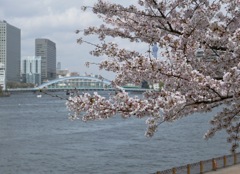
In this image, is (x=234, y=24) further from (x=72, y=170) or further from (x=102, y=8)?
(x=72, y=170)

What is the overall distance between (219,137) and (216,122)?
3400 cm

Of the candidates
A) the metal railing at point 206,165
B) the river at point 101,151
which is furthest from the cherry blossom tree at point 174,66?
the river at point 101,151

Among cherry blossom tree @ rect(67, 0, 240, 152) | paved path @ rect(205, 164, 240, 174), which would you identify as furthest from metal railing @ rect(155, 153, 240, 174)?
cherry blossom tree @ rect(67, 0, 240, 152)

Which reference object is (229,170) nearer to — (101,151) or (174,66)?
(174,66)

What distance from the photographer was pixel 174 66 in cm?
539

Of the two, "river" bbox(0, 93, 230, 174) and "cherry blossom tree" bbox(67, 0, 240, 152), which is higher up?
"cherry blossom tree" bbox(67, 0, 240, 152)

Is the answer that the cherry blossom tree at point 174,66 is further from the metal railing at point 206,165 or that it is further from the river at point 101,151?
the river at point 101,151

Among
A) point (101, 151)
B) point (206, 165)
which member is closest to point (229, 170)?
point (206, 165)

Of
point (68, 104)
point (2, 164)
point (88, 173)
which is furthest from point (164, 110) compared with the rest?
point (2, 164)

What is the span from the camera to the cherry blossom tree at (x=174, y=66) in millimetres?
5082

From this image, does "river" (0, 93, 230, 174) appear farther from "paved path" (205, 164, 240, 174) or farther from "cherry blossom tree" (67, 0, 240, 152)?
"cherry blossom tree" (67, 0, 240, 152)

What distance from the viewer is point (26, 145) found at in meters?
36.6

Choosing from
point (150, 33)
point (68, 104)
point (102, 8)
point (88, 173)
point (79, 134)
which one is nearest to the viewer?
point (68, 104)

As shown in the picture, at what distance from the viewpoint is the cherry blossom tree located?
508 cm
